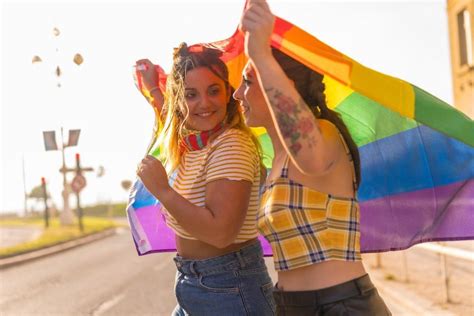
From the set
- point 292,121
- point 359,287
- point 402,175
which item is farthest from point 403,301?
point 292,121

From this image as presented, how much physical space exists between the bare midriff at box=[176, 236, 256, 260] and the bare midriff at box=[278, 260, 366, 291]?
470 millimetres

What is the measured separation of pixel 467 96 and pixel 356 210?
20905mm

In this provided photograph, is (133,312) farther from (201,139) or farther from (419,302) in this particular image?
(201,139)

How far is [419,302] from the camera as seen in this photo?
895 centimetres

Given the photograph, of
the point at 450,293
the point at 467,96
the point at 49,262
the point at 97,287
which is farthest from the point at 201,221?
the point at 467,96

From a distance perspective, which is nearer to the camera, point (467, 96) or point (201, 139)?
point (201, 139)

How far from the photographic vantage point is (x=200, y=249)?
2947mm

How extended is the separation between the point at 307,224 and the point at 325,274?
167 mm

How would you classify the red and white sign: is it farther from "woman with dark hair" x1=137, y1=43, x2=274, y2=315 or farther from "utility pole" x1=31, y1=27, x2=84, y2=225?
"woman with dark hair" x1=137, y1=43, x2=274, y2=315

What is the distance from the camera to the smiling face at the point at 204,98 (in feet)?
9.87

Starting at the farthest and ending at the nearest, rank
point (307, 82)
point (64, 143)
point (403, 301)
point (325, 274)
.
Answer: point (64, 143) → point (403, 301) → point (307, 82) → point (325, 274)

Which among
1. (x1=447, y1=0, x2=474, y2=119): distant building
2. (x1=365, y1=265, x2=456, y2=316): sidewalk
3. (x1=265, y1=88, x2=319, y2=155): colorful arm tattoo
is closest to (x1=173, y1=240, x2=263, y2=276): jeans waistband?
(x1=265, y1=88, x2=319, y2=155): colorful arm tattoo

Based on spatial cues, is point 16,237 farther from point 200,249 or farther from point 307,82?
point 307,82

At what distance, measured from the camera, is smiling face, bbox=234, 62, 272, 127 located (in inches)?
104
